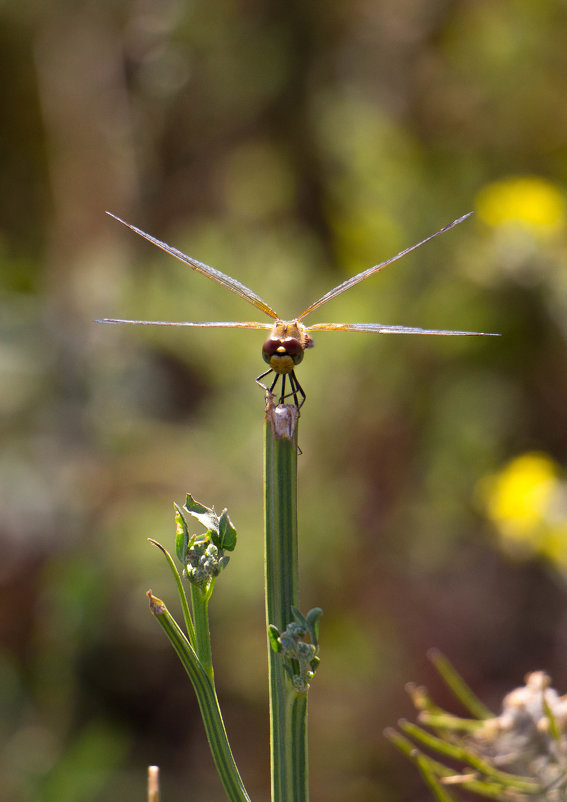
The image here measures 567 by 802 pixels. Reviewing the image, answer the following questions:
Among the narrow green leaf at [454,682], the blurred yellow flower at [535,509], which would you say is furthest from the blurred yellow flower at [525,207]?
the narrow green leaf at [454,682]

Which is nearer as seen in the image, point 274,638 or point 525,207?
point 274,638

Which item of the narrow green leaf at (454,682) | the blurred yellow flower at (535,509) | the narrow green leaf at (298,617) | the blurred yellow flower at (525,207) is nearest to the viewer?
the narrow green leaf at (298,617)

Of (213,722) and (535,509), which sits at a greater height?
(535,509)

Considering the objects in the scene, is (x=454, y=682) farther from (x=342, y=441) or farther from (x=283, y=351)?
(x=342, y=441)

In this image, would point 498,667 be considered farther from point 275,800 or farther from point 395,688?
point 275,800

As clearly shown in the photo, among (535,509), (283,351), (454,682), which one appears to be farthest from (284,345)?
(535,509)

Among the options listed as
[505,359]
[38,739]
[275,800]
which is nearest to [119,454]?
[38,739]

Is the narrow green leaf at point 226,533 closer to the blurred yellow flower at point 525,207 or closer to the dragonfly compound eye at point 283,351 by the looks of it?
the dragonfly compound eye at point 283,351
